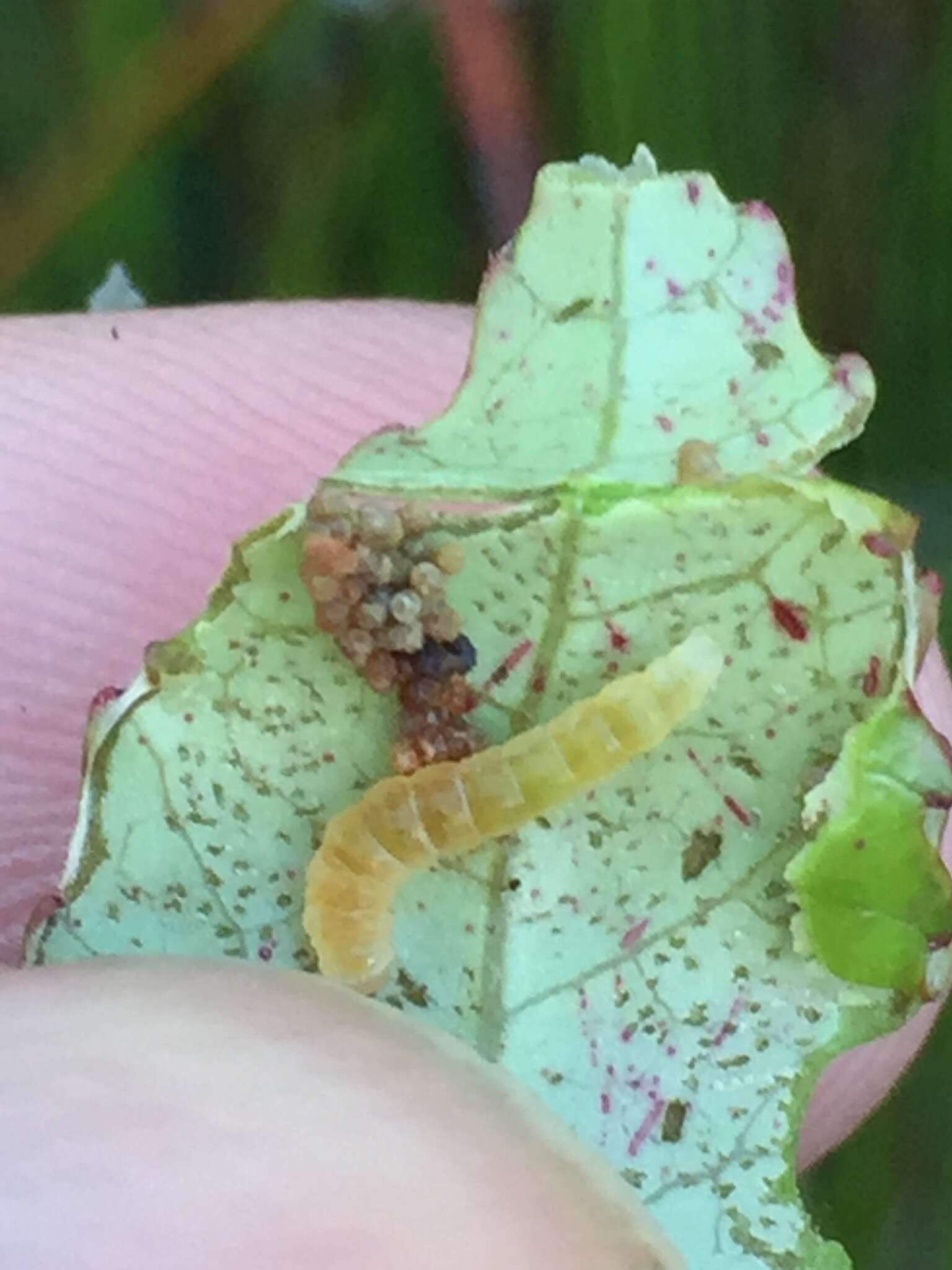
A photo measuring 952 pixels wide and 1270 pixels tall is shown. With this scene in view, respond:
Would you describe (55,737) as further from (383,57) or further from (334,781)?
(383,57)

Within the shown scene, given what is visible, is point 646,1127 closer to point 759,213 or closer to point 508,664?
point 508,664

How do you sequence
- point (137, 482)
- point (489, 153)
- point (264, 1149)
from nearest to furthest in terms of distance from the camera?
point (264, 1149)
point (137, 482)
point (489, 153)

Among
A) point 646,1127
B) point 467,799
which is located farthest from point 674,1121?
point 467,799

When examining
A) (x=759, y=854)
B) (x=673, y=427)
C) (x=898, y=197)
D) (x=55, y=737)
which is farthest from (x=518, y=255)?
(x=898, y=197)

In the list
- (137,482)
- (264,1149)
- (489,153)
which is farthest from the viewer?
(489,153)

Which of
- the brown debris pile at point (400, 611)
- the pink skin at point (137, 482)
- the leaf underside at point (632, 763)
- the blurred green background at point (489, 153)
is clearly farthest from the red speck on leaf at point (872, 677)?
the blurred green background at point (489, 153)

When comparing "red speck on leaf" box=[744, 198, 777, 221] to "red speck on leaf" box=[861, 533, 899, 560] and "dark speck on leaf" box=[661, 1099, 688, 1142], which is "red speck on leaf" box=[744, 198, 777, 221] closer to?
"red speck on leaf" box=[861, 533, 899, 560]
